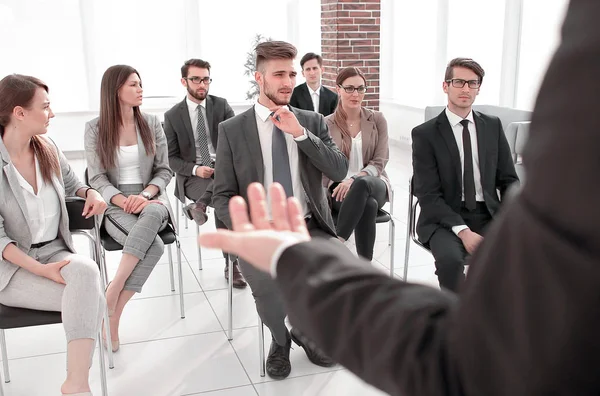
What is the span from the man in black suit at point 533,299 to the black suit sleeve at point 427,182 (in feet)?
9.18

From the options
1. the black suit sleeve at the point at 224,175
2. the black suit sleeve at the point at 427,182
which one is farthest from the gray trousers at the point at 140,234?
the black suit sleeve at the point at 427,182

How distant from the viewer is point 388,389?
546mm

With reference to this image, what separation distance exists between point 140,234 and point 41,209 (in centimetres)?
66

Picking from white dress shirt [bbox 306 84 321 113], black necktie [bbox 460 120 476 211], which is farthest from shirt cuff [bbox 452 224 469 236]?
white dress shirt [bbox 306 84 321 113]

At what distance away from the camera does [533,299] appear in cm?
41

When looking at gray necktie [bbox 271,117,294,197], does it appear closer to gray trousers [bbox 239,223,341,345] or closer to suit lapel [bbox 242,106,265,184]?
suit lapel [bbox 242,106,265,184]

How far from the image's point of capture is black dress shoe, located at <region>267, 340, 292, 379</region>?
2980 mm

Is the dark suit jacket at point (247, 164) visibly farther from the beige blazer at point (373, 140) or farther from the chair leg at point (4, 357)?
the chair leg at point (4, 357)

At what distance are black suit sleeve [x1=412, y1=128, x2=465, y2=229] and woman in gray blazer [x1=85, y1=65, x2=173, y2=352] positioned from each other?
4.93 feet

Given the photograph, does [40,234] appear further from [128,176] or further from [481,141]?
[481,141]

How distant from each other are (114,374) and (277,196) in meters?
2.67

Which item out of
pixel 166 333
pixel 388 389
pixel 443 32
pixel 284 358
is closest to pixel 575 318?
pixel 388 389

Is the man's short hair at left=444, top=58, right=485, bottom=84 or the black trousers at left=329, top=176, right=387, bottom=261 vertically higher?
the man's short hair at left=444, top=58, right=485, bottom=84

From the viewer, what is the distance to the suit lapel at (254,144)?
10.4 feet
